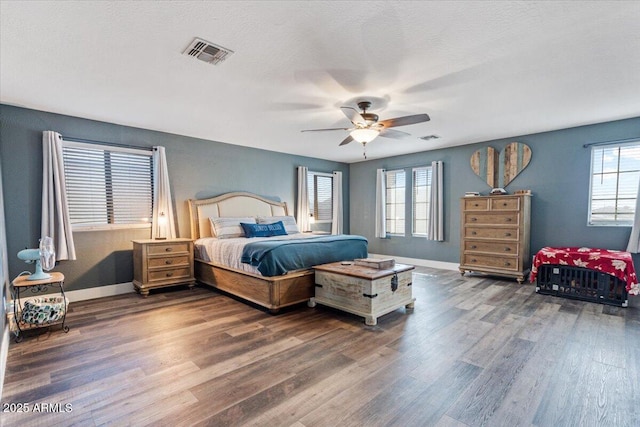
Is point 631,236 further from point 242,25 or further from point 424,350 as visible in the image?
point 242,25

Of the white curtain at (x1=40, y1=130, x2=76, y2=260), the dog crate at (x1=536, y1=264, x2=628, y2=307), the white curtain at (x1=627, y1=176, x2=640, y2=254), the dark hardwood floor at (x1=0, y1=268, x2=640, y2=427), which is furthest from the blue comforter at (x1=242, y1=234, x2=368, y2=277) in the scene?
the white curtain at (x1=627, y1=176, x2=640, y2=254)

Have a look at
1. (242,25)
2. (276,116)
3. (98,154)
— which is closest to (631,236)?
(276,116)

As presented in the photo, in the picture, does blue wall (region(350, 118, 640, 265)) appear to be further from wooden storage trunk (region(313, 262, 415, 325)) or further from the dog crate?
wooden storage trunk (region(313, 262, 415, 325))

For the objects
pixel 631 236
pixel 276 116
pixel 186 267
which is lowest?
pixel 186 267

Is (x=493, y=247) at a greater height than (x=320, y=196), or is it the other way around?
(x=320, y=196)

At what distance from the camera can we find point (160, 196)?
4762 mm

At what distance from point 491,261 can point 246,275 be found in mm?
4047

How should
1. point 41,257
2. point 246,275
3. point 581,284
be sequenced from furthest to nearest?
point 581,284, point 246,275, point 41,257

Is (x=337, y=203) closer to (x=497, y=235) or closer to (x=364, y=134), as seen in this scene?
(x=497, y=235)

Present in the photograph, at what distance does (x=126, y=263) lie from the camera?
180 inches

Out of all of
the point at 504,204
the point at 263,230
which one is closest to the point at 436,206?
the point at 504,204

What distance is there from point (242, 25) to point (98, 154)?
3.47 metres

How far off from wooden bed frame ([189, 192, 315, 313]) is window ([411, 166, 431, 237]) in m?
2.87

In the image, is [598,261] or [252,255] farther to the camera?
[598,261]
